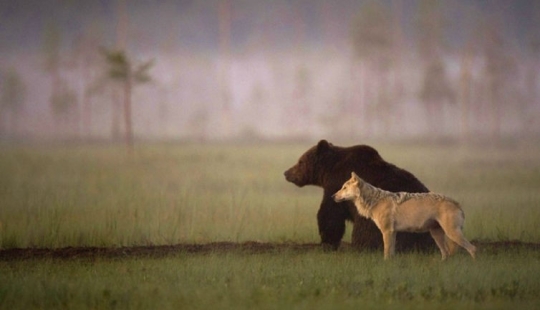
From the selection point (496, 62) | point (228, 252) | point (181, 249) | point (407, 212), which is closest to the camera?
point (407, 212)

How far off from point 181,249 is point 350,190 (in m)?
3.02

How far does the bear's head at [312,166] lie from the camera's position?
12547mm

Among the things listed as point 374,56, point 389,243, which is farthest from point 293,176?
point 374,56

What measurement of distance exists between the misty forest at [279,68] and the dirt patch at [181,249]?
37.4m

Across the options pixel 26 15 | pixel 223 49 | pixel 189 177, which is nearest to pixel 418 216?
pixel 189 177

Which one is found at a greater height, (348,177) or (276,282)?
(348,177)

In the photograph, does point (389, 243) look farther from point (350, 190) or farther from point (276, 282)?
point (276, 282)

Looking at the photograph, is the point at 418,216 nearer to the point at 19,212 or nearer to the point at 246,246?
the point at 246,246

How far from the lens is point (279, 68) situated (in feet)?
228

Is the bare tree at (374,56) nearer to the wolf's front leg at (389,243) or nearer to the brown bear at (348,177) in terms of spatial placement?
the brown bear at (348,177)

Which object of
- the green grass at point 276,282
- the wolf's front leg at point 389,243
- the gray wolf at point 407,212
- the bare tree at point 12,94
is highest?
the bare tree at point 12,94

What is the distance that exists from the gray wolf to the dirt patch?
1.16m

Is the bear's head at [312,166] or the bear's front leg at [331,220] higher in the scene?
the bear's head at [312,166]

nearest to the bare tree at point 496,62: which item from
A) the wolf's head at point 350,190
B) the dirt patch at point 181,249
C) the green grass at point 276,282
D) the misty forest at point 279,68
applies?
the misty forest at point 279,68
